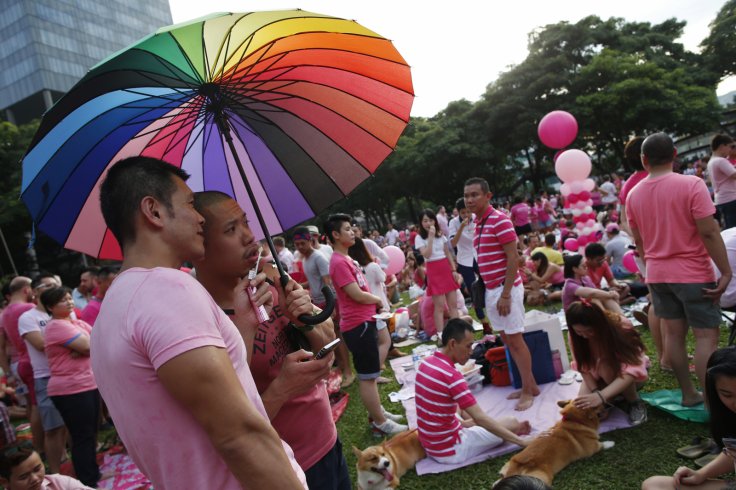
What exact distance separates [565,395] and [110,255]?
413 centimetres

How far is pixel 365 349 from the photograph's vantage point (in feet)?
13.8

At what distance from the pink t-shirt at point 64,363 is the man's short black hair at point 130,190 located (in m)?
3.63

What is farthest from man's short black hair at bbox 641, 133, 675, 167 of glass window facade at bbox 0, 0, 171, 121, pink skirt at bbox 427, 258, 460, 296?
glass window facade at bbox 0, 0, 171, 121

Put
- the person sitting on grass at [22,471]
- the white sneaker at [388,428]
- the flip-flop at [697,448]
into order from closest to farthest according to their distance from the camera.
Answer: the person sitting on grass at [22,471]
the flip-flop at [697,448]
the white sneaker at [388,428]

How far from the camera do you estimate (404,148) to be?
32.1 metres

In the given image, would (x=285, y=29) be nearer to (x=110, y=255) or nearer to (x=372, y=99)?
(x=372, y=99)

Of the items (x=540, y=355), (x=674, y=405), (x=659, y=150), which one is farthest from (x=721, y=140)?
(x=674, y=405)

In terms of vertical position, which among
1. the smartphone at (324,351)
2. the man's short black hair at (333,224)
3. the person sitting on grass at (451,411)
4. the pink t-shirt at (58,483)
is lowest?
the person sitting on grass at (451,411)

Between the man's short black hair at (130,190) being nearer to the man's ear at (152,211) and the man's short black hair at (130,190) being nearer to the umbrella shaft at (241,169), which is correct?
the man's ear at (152,211)

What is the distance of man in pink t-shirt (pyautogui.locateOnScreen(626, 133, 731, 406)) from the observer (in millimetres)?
3170

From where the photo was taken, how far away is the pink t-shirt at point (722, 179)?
5.73 meters

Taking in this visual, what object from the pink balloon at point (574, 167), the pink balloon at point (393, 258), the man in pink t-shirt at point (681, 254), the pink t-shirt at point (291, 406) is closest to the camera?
the pink t-shirt at point (291, 406)

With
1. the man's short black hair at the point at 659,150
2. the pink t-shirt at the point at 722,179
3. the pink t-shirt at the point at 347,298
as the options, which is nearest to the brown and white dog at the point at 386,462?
the pink t-shirt at the point at 347,298

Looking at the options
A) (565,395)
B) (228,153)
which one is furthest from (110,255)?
(565,395)
